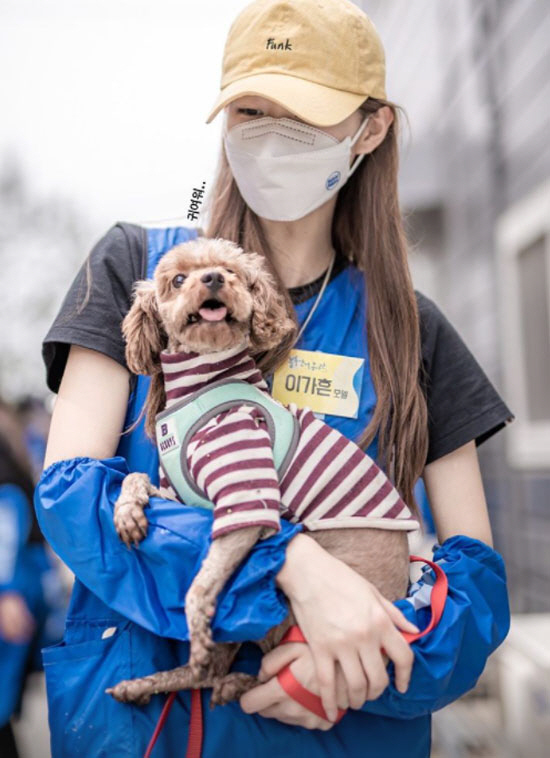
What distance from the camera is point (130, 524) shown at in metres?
1.58

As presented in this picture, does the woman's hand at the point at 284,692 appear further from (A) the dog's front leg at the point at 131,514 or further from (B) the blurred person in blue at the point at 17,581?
(B) the blurred person in blue at the point at 17,581

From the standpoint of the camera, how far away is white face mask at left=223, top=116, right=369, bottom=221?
1958 millimetres

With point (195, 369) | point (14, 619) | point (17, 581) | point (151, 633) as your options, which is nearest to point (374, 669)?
point (151, 633)

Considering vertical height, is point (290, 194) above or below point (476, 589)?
above

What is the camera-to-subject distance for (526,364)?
564 cm

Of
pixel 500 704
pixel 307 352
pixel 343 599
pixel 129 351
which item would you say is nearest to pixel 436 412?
pixel 307 352

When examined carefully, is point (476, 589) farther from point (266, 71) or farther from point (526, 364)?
point (526, 364)

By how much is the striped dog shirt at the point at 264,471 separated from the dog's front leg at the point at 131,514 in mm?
88

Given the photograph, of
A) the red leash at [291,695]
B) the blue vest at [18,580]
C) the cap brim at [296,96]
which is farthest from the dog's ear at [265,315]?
the blue vest at [18,580]

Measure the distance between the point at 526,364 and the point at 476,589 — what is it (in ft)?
13.5

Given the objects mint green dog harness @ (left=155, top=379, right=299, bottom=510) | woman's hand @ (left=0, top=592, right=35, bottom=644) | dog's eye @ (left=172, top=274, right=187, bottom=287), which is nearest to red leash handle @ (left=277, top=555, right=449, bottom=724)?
mint green dog harness @ (left=155, top=379, right=299, bottom=510)

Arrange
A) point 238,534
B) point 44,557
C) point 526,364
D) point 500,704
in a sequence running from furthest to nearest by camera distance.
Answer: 1. point 526,364
2. point 500,704
3. point 44,557
4. point 238,534

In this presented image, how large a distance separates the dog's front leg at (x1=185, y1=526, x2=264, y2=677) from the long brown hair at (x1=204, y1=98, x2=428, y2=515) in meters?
0.44

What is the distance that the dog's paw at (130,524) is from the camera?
1587 millimetres
